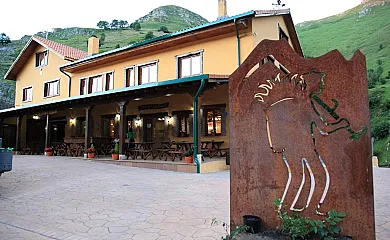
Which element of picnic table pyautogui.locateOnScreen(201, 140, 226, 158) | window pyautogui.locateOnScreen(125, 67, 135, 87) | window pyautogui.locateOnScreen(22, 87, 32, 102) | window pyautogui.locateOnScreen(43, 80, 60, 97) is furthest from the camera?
window pyautogui.locateOnScreen(22, 87, 32, 102)

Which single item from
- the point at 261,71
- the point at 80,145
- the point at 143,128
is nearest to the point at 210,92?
the point at 143,128

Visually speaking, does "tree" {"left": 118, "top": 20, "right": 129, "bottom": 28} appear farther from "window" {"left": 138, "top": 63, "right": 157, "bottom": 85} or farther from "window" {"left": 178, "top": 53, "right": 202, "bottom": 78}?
"window" {"left": 178, "top": 53, "right": 202, "bottom": 78}

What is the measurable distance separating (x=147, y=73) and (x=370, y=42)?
4980 centimetres

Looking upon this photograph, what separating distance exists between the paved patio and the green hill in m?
22.6

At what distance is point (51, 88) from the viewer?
17.9 metres

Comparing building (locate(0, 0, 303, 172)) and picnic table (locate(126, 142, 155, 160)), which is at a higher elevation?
building (locate(0, 0, 303, 172))

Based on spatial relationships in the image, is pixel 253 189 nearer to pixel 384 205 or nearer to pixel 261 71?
pixel 261 71

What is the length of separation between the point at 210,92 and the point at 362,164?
31.8 feet

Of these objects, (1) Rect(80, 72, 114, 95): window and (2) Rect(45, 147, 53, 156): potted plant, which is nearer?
(2) Rect(45, 147, 53, 156): potted plant

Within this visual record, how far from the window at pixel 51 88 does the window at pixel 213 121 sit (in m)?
10.7

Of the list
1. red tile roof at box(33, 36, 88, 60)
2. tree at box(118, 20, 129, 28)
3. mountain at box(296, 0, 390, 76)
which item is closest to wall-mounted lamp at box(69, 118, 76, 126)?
red tile roof at box(33, 36, 88, 60)

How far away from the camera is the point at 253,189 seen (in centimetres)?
276

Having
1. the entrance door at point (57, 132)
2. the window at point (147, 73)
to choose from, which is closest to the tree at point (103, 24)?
the entrance door at point (57, 132)

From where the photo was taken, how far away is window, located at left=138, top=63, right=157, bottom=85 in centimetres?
1308
